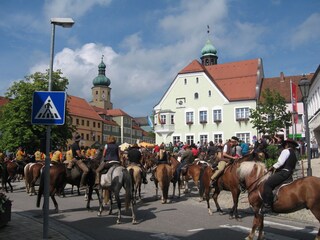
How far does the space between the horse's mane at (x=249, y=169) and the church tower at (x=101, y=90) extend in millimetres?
130339

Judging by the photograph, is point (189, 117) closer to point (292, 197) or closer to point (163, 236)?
point (163, 236)

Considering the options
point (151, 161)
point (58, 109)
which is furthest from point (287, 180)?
point (151, 161)

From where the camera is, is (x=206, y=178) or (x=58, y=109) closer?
(x=58, y=109)

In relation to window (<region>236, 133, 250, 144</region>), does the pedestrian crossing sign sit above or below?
below

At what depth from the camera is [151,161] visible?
25656 mm

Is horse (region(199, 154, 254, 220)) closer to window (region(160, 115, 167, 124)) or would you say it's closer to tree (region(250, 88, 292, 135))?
tree (region(250, 88, 292, 135))

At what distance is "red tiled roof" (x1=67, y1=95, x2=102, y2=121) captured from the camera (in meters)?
96.6

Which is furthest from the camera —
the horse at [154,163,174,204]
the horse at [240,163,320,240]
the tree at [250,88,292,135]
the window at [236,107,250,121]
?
the window at [236,107,250,121]

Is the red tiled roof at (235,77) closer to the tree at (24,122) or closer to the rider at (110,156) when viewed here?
the tree at (24,122)

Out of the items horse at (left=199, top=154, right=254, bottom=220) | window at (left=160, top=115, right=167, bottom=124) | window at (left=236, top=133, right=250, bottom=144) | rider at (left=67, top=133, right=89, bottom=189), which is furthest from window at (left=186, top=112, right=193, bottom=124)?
horse at (left=199, top=154, right=254, bottom=220)

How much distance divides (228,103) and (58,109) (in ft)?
165

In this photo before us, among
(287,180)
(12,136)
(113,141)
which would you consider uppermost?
(12,136)

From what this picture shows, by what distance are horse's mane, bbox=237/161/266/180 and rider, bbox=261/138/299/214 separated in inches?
68.4

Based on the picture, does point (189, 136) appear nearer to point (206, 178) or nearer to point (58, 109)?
point (206, 178)
